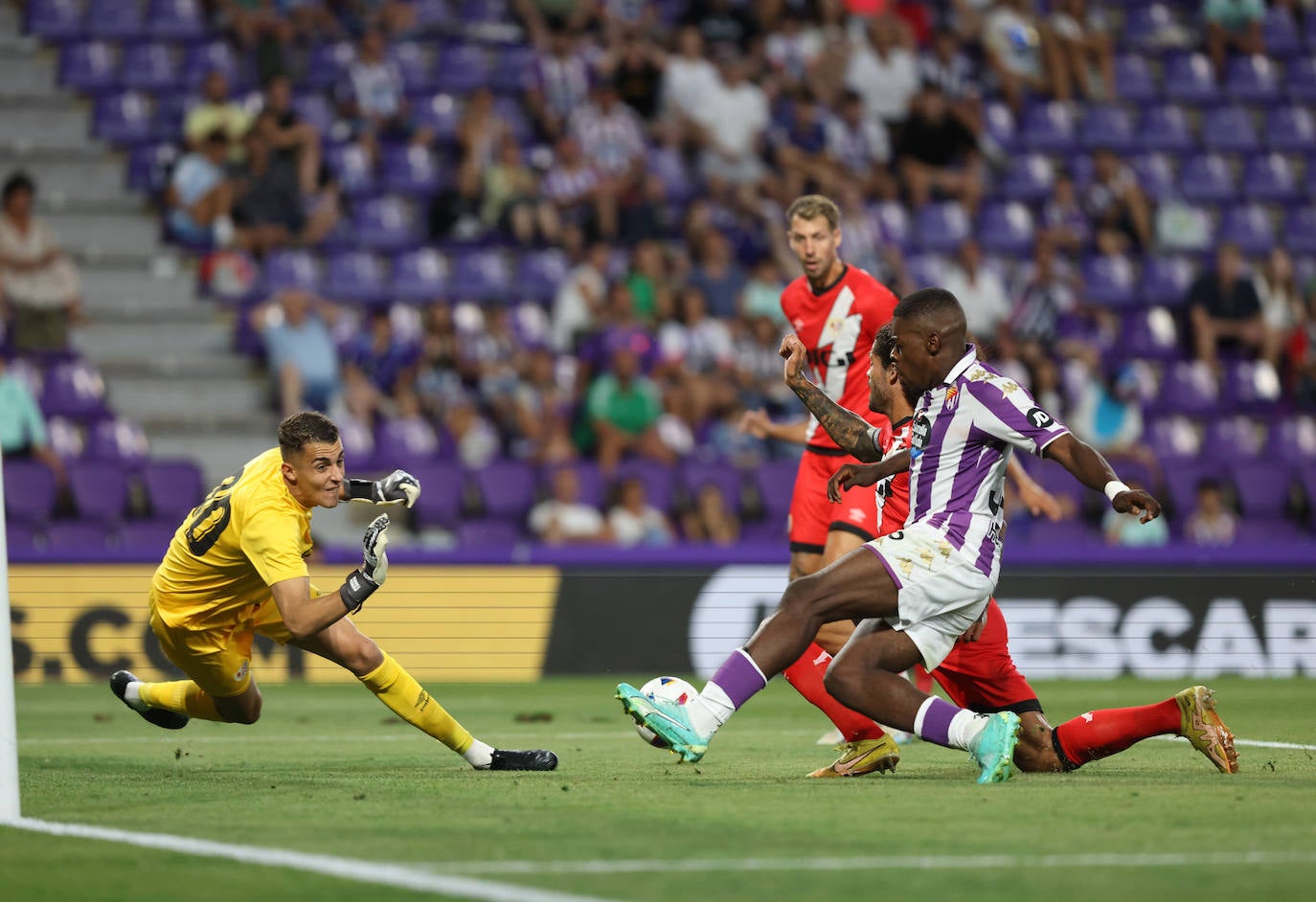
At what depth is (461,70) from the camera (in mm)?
19797

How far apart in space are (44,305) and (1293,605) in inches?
418

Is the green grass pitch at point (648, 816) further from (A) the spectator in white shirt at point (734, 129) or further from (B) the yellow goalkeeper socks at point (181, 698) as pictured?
(A) the spectator in white shirt at point (734, 129)

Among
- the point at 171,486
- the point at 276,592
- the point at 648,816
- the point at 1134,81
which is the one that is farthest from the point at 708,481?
the point at 648,816

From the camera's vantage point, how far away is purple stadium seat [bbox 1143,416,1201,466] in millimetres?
18500

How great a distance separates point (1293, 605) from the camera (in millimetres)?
14531

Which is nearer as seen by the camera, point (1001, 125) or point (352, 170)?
point (352, 170)

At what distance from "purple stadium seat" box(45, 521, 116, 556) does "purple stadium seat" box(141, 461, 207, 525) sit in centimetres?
41

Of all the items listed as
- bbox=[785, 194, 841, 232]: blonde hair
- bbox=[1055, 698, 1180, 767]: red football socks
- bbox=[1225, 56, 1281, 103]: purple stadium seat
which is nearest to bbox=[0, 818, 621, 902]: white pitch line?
bbox=[1055, 698, 1180, 767]: red football socks

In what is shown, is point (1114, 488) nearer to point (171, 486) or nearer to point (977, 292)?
point (171, 486)

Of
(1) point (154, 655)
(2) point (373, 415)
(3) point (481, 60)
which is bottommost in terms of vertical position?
(1) point (154, 655)

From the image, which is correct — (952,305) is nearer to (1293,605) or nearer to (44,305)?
(1293,605)

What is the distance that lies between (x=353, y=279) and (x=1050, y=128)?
842cm

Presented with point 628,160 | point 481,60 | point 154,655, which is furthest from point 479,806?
point 481,60

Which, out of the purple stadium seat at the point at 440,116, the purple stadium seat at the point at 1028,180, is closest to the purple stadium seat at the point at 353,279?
the purple stadium seat at the point at 440,116
